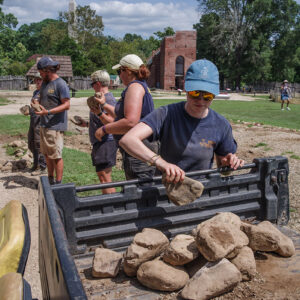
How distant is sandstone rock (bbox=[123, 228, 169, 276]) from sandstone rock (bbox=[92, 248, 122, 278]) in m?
0.06

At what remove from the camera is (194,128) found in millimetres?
2891

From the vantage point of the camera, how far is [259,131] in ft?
40.5

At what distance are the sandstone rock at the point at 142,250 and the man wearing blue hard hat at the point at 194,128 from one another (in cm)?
73

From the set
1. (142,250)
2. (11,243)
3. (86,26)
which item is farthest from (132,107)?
(86,26)

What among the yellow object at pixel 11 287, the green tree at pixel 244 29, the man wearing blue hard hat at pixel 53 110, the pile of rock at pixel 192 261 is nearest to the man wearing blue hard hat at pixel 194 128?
the pile of rock at pixel 192 261

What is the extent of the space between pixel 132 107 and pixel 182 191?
1325 mm

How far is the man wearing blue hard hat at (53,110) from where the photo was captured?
591 centimetres

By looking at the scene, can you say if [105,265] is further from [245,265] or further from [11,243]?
[245,265]

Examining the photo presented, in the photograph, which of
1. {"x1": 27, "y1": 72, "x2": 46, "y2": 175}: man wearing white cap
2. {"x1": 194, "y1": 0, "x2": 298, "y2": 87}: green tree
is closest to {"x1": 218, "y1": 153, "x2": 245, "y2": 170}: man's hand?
{"x1": 27, "y1": 72, "x2": 46, "y2": 175}: man wearing white cap

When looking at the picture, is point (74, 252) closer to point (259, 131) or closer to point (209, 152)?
point (209, 152)

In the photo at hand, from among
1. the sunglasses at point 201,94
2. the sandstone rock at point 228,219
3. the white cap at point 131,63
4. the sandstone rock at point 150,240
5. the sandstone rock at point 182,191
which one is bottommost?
the sandstone rock at point 150,240

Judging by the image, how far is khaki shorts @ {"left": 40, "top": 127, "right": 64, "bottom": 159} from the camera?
19.8 feet

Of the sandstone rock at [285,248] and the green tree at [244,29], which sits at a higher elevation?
the green tree at [244,29]

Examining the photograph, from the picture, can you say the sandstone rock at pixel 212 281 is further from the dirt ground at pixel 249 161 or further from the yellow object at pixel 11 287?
the yellow object at pixel 11 287
